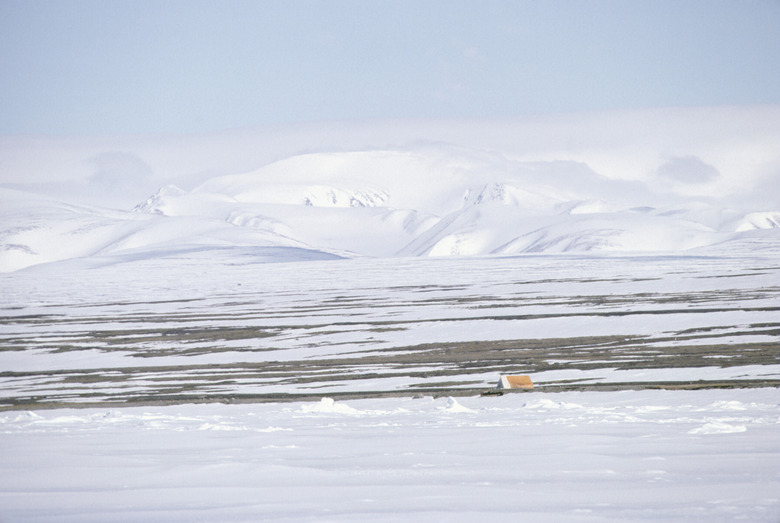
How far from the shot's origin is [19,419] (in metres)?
16.5

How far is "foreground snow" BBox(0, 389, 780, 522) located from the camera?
8914mm

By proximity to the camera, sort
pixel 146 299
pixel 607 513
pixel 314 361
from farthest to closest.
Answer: pixel 146 299
pixel 314 361
pixel 607 513

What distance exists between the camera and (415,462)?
1116cm

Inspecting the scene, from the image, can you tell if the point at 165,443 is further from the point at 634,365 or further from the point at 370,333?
the point at 370,333

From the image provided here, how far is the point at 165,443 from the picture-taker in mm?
13297

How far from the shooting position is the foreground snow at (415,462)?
8.91m

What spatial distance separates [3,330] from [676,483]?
40.7 meters

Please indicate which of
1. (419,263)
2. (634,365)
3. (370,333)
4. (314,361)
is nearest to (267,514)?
(634,365)

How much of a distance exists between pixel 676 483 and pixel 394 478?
2.88 meters

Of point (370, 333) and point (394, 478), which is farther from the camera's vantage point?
point (370, 333)

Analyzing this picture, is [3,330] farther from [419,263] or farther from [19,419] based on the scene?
[419,263]

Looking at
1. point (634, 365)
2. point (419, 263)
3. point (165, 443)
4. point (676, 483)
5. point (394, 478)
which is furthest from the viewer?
point (419, 263)

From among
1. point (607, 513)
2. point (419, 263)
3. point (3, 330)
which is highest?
point (419, 263)

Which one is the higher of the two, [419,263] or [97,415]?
[419,263]
